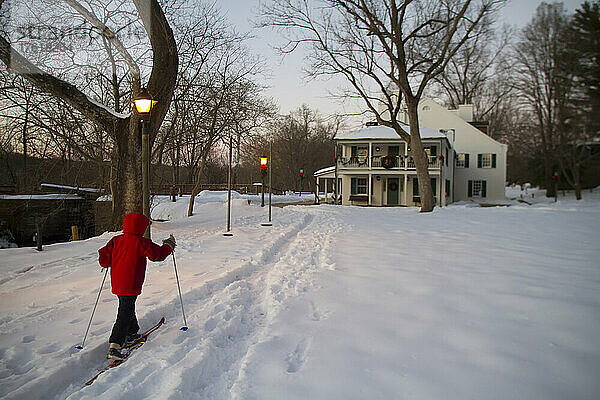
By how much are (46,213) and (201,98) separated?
269 inches

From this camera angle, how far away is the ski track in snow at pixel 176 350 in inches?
113

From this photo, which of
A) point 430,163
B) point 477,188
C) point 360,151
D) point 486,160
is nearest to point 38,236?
point 430,163

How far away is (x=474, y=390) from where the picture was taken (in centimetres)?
269

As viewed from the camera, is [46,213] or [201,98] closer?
[46,213]

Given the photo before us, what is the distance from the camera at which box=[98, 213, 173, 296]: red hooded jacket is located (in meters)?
3.67

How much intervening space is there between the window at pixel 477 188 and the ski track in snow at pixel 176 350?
31.1m

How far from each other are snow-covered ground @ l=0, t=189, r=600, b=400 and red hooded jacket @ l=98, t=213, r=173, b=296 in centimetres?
57

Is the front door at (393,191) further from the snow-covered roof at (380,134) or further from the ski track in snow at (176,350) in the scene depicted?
the ski track in snow at (176,350)

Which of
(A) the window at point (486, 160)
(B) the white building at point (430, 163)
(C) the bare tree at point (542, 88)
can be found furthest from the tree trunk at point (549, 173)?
(A) the window at point (486, 160)

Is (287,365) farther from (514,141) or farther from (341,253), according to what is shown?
(514,141)

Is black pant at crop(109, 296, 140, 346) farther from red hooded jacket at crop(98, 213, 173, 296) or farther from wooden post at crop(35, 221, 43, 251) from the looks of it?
wooden post at crop(35, 221, 43, 251)

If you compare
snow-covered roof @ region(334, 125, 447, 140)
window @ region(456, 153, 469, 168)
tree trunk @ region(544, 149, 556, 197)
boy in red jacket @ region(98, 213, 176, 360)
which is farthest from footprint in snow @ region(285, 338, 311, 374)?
tree trunk @ region(544, 149, 556, 197)

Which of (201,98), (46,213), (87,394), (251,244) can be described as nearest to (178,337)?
(87,394)

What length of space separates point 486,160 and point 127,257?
114 ft
